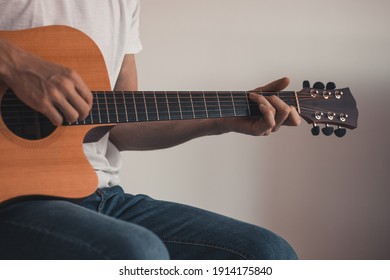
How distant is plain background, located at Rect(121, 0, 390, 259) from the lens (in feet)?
6.18

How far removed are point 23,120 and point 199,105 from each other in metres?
0.36

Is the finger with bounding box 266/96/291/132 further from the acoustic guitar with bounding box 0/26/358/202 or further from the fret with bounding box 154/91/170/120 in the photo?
the fret with bounding box 154/91/170/120

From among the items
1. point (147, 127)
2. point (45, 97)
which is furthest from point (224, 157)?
point (45, 97)

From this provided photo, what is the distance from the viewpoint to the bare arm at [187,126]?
1274mm

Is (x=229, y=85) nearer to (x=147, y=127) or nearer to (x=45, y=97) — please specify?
(x=147, y=127)

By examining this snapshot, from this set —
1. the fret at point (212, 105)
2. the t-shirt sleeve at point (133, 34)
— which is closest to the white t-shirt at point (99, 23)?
the t-shirt sleeve at point (133, 34)

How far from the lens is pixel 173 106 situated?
1.22m

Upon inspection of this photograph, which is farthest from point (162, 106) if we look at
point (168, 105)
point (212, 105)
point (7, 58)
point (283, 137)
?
point (283, 137)

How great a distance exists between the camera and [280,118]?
4.19ft

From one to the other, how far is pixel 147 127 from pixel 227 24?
621 millimetres

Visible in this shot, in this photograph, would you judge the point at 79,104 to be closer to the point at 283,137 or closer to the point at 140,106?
the point at 140,106

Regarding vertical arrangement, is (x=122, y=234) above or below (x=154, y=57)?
below

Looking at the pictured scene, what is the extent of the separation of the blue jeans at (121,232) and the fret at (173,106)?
0.62 ft

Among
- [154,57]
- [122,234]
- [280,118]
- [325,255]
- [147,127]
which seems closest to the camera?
[122,234]
